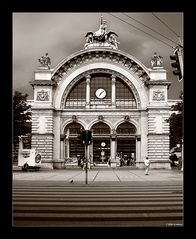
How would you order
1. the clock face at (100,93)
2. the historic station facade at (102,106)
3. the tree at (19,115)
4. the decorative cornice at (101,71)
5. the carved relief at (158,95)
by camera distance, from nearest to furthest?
the tree at (19,115)
the historic station facade at (102,106)
the carved relief at (158,95)
the decorative cornice at (101,71)
the clock face at (100,93)

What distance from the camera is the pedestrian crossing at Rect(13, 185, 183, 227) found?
31.1 feet

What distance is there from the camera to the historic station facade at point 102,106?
45781 millimetres

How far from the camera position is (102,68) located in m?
47.9

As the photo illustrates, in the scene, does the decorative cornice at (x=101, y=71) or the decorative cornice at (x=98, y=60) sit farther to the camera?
the decorative cornice at (x=101, y=71)

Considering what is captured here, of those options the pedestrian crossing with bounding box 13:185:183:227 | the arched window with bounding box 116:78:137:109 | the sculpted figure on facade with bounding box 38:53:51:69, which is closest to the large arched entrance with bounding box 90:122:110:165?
the arched window with bounding box 116:78:137:109

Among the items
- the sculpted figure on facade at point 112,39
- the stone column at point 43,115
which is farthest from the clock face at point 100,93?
the sculpted figure on facade at point 112,39

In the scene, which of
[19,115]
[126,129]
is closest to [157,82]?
[126,129]

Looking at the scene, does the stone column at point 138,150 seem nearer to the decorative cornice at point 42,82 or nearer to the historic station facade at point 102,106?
the historic station facade at point 102,106

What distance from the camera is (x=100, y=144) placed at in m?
48.3

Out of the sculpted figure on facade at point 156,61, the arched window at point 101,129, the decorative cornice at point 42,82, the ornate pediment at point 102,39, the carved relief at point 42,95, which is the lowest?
the arched window at point 101,129

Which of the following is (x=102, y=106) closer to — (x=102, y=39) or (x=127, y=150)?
(x=127, y=150)

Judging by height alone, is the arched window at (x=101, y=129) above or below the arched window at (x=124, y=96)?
below
